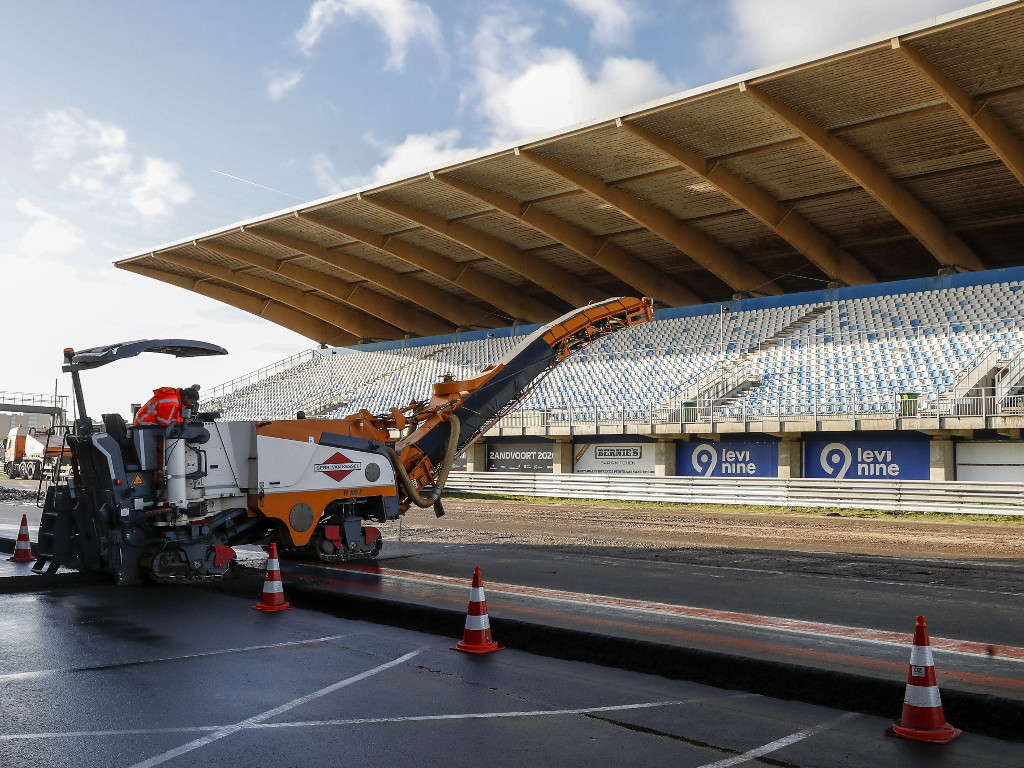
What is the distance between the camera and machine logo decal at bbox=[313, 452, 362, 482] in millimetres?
11688

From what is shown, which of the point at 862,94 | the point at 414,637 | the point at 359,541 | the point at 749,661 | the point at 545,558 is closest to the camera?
the point at 749,661

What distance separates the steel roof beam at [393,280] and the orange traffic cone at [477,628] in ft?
119

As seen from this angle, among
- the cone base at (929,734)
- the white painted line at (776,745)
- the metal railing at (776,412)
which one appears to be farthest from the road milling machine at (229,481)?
the metal railing at (776,412)

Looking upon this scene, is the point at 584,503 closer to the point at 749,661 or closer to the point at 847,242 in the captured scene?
the point at 847,242

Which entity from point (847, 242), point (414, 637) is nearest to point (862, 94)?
point (847, 242)

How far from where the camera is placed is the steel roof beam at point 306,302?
47.7 meters

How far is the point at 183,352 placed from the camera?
11031 mm

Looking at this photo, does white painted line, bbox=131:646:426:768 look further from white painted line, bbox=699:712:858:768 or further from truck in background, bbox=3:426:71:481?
truck in background, bbox=3:426:71:481

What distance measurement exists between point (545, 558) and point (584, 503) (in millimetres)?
14447

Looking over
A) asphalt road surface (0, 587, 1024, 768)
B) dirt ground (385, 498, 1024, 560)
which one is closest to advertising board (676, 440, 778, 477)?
dirt ground (385, 498, 1024, 560)

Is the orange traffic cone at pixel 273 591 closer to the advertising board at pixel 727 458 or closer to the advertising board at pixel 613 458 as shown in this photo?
the advertising board at pixel 727 458

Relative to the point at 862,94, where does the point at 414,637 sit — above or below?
below

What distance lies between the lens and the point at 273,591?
949 centimetres

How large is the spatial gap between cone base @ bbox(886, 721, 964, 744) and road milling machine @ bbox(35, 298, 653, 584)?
7.66 meters
